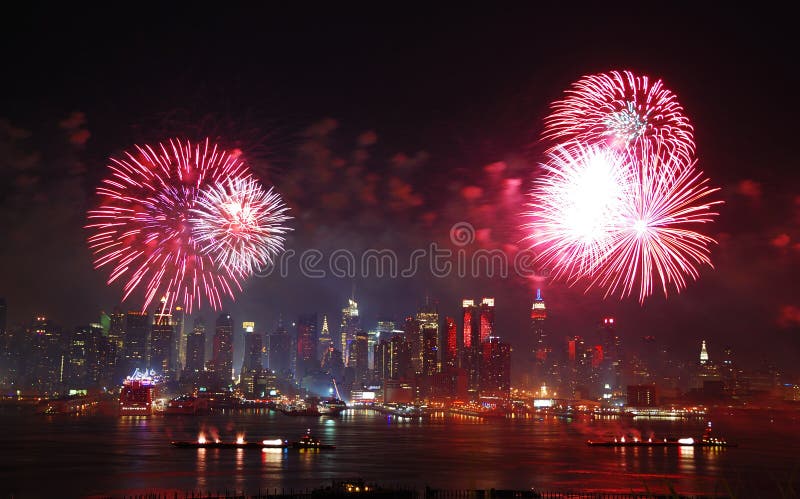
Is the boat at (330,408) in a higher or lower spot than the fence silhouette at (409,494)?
→ lower

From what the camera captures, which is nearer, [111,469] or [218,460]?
[111,469]

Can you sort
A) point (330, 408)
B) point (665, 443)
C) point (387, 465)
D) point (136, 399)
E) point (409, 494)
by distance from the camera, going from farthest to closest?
point (330, 408)
point (136, 399)
point (665, 443)
point (387, 465)
point (409, 494)

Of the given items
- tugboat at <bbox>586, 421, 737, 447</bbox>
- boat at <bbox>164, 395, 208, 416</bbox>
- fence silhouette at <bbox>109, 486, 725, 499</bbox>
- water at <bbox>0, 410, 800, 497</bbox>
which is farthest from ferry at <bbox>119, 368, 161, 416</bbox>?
fence silhouette at <bbox>109, 486, 725, 499</bbox>

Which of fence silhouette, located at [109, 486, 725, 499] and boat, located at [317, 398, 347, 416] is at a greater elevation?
fence silhouette, located at [109, 486, 725, 499]

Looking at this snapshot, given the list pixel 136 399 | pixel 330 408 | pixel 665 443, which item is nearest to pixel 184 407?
pixel 136 399

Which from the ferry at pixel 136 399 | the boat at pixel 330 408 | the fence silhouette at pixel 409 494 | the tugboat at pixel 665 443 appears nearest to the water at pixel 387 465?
the tugboat at pixel 665 443

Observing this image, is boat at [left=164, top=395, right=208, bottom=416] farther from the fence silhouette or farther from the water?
the fence silhouette

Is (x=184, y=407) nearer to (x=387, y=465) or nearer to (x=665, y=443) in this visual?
(x=665, y=443)

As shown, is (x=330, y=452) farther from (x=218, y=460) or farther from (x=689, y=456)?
(x=689, y=456)

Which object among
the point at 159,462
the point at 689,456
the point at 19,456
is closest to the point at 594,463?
the point at 689,456

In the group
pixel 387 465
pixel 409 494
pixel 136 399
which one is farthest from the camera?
pixel 136 399

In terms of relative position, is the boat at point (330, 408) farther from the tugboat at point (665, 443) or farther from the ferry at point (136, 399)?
the tugboat at point (665, 443)
